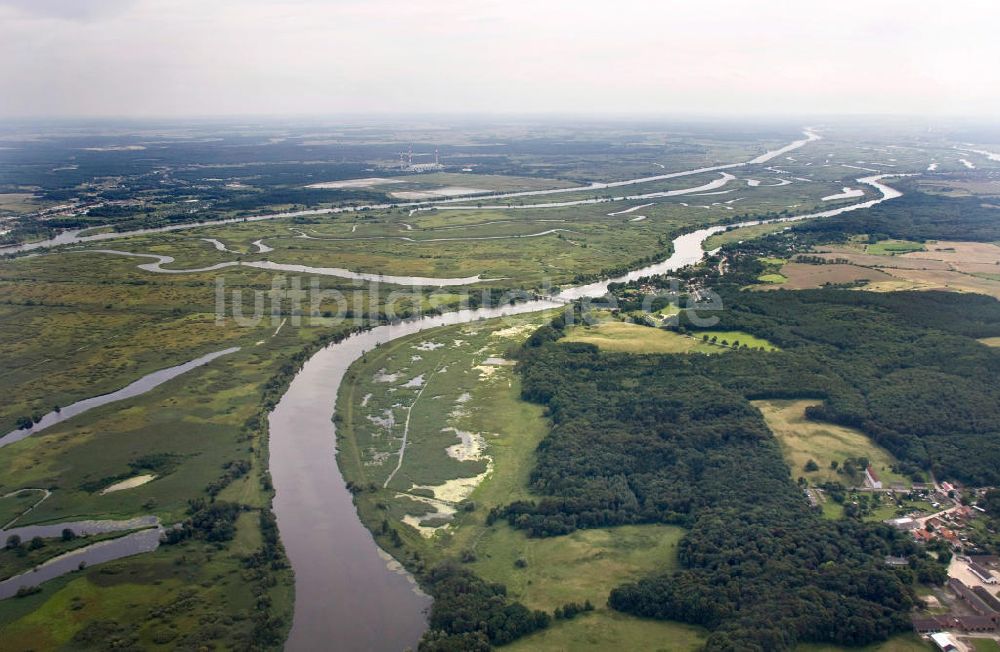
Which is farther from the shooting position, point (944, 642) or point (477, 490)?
point (477, 490)

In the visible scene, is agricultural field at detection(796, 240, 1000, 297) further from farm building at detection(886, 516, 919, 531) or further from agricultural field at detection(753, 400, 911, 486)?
farm building at detection(886, 516, 919, 531)

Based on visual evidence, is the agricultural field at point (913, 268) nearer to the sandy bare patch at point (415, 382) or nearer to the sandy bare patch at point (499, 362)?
the sandy bare patch at point (499, 362)

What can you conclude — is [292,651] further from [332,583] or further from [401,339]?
[401,339]

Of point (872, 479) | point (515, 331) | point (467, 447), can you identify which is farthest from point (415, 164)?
point (872, 479)

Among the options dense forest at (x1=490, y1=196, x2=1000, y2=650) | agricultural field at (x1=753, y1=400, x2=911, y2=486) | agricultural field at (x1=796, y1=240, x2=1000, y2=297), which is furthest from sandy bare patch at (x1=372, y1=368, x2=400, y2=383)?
agricultural field at (x1=796, y1=240, x2=1000, y2=297)

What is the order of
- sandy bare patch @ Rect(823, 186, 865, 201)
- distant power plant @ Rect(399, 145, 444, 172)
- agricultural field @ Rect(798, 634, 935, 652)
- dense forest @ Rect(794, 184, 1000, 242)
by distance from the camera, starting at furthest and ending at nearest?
distant power plant @ Rect(399, 145, 444, 172), sandy bare patch @ Rect(823, 186, 865, 201), dense forest @ Rect(794, 184, 1000, 242), agricultural field @ Rect(798, 634, 935, 652)

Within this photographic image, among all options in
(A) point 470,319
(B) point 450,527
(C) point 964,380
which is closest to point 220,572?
(B) point 450,527

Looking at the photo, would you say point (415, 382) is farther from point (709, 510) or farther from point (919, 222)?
point (919, 222)
